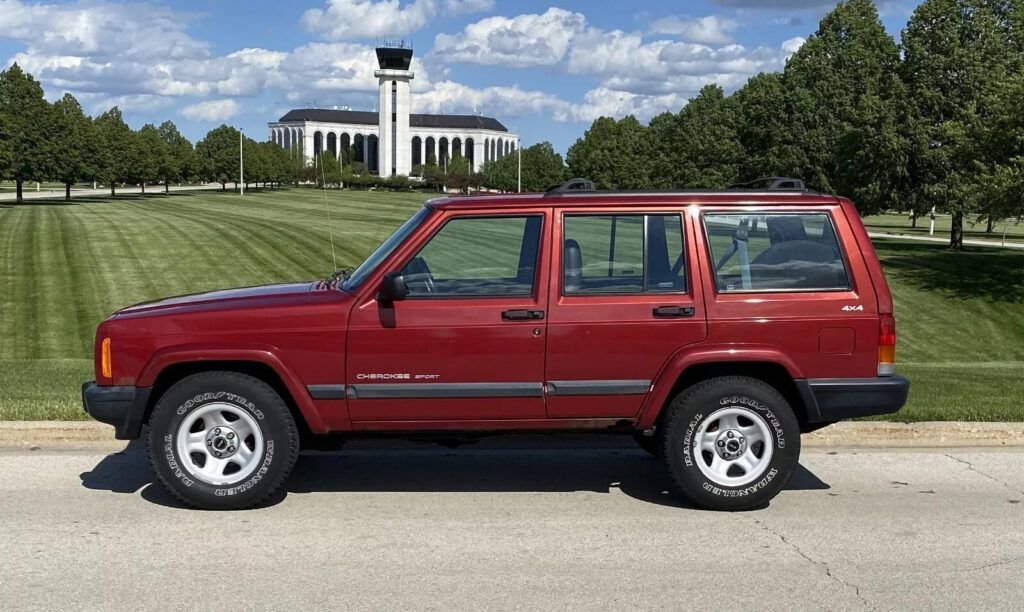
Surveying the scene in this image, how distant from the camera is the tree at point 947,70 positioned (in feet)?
124

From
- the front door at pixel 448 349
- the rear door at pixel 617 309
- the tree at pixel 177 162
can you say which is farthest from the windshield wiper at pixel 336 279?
the tree at pixel 177 162

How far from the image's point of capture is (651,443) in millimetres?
7289

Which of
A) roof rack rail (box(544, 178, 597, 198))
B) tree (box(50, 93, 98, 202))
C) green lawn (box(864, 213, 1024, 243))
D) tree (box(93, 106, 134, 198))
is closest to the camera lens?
roof rack rail (box(544, 178, 597, 198))

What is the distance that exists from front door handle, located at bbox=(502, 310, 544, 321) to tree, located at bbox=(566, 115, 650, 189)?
199ft

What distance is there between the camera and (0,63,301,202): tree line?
195ft

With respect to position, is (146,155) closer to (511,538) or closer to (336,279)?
(336,279)

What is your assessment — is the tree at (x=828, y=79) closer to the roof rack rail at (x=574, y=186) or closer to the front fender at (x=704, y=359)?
the roof rack rail at (x=574, y=186)

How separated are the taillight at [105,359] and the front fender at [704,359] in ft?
10.4

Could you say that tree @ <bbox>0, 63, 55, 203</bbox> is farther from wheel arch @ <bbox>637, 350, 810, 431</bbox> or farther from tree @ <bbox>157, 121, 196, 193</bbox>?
wheel arch @ <bbox>637, 350, 810, 431</bbox>

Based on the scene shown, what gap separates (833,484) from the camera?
6852 millimetres

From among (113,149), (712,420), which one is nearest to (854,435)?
(712,420)

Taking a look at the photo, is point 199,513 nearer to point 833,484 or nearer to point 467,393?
point 467,393

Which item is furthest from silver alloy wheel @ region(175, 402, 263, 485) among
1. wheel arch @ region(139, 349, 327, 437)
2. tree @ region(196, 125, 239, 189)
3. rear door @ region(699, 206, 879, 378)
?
tree @ region(196, 125, 239, 189)

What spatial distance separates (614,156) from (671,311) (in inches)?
2755
